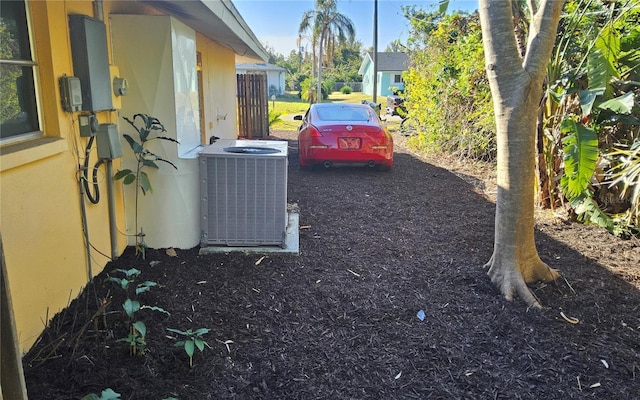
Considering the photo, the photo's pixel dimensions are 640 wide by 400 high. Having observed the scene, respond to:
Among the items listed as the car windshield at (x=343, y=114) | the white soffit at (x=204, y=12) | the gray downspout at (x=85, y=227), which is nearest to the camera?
the gray downspout at (x=85, y=227)

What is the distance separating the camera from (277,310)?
145 inches

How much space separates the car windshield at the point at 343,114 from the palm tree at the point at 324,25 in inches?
1008

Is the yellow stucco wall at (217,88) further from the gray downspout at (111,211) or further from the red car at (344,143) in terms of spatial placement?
the gray downspout at (111,211)

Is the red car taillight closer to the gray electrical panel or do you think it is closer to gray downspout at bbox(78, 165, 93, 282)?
the gray electrical panel

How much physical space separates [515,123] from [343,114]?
20.8 feet

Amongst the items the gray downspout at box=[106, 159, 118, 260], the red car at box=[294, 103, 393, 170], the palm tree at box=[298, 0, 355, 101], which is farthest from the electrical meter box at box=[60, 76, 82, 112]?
the palm tree at box=[298, 0, 355, 101]

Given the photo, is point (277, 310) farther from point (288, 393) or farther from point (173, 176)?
point (173, 176)

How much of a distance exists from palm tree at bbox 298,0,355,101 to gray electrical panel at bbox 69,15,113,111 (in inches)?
1266

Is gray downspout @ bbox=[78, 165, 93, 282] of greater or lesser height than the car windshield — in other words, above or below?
below

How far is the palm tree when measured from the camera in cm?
3515

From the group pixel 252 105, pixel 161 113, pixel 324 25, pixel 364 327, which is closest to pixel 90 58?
pixel 161 113

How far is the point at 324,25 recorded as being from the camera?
118 feet

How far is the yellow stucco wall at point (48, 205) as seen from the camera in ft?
8.80

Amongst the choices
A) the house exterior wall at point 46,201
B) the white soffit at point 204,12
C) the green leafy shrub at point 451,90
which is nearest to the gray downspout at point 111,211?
the house exterior wall at point 46,201
